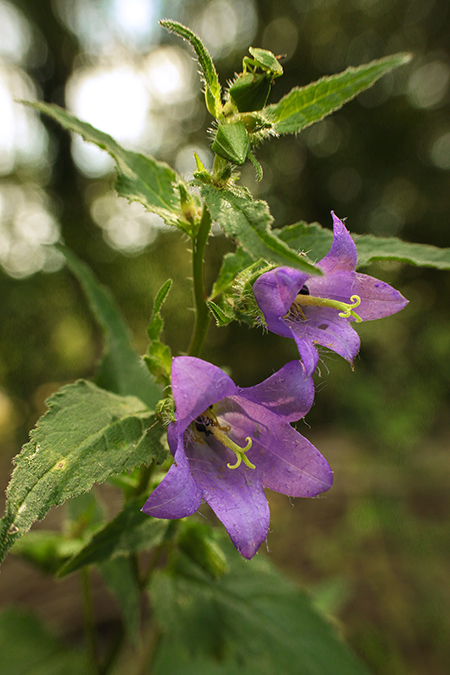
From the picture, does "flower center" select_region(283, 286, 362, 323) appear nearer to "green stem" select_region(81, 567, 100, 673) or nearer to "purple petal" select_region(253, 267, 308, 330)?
"purple petal" select_region(253, 267, 308, 330)

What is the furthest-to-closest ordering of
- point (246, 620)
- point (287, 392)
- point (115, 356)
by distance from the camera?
point (115, 356) → point (246, 620) → point (287, 392)

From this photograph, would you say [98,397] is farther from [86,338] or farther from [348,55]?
[348,55]

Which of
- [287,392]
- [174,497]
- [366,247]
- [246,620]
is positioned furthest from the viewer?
[246,620]

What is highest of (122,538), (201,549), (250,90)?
(250,90)

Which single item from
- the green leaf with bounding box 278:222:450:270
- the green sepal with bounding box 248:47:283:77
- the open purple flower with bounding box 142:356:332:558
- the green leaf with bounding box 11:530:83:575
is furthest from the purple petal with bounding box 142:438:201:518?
the green leaf with bounding box 11:530:83:575

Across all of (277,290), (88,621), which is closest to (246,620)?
(88,621)

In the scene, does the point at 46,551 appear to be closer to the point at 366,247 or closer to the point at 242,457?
the point at 242,457
